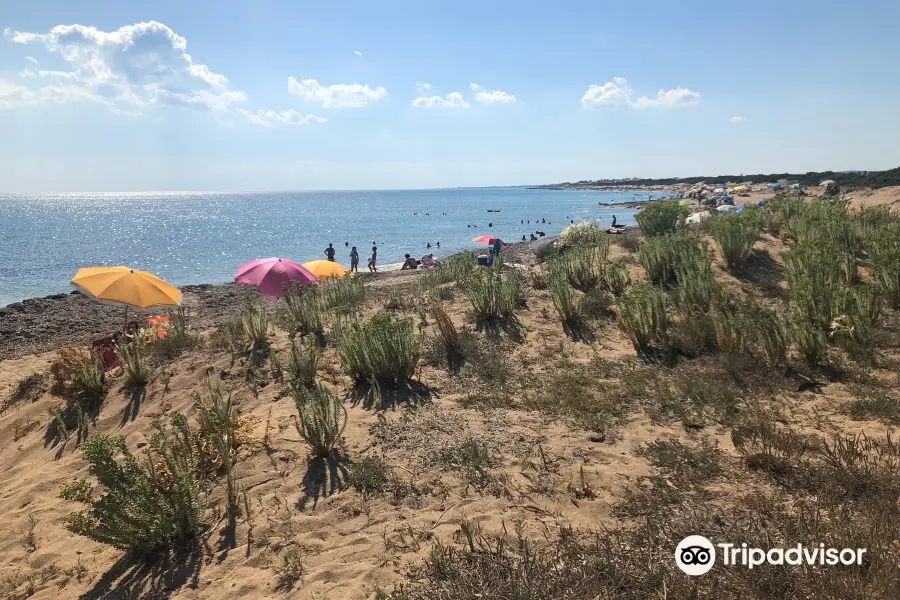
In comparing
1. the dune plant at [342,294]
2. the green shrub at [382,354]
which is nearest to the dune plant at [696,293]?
the green shrub at [382,354]

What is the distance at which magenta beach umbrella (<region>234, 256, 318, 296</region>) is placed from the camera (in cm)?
859

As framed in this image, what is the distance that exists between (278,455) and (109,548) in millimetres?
1311

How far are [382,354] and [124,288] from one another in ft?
14.9

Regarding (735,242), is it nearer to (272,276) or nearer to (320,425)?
(320,425)

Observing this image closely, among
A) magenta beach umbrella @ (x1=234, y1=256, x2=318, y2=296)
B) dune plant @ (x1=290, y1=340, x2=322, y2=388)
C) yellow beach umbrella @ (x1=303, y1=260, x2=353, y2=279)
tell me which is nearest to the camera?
dune plant @ (x1=290, y1=340, x2=322, y2=388)

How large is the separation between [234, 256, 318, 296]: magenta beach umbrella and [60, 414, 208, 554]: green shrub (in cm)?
534

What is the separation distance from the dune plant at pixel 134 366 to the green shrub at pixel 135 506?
10.6 ft

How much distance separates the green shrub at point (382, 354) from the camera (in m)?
5.42

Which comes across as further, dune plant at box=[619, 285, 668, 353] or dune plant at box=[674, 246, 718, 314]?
dune plant at box=[674, 246, 718, 314]

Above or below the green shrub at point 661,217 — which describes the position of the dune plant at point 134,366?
below

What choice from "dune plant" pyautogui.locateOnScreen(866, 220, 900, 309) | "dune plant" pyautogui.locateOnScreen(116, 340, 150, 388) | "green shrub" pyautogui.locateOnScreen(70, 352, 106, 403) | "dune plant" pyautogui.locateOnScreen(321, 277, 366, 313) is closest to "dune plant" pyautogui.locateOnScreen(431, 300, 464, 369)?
"dune plant" pyautogui.locateOnScreen(321, 277, 366, 313)

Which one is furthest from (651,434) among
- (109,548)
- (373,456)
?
(109,548)

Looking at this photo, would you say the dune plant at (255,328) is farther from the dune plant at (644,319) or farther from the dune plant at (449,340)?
the dune plant at (644,319)

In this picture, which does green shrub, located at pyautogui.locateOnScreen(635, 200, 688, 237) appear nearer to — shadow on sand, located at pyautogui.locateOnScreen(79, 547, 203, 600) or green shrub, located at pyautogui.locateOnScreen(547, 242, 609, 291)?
green shrub, located at pyautogui.locateOnScreen(547, 242, 609, 291)
